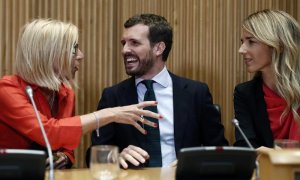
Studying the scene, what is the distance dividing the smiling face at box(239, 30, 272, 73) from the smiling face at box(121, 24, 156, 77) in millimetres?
642

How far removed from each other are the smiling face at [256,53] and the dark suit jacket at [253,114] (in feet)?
0.34

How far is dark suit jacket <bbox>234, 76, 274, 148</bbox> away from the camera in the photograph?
324 centimetres

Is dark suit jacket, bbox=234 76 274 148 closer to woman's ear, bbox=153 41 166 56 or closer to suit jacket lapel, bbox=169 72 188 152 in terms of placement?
suit jacket lapel, bbox=169 72 188 152

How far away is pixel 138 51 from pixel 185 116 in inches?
22.0

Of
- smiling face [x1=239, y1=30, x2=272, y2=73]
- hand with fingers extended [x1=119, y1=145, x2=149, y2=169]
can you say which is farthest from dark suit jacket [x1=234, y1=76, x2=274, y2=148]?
hand with fingers extended [x1=119, y1=145, x2=149, y2=169]

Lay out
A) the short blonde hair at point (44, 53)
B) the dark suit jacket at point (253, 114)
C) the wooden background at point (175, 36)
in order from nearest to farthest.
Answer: the short blonde hair at point (44, 53), the dark suit jacket at point (253, 114), the wooden background at point (175, 36)

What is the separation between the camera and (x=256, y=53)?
3.37 meters

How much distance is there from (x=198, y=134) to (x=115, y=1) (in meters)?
1.18

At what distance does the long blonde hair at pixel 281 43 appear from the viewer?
3.27 m

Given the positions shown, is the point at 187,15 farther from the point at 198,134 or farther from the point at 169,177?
the point at 169,177

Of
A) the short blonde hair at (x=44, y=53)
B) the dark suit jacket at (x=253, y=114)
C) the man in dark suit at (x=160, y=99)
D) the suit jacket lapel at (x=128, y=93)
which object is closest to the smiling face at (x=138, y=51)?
the man in dark suit at (x=160, y=99)

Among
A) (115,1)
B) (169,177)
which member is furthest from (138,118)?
(115,1)

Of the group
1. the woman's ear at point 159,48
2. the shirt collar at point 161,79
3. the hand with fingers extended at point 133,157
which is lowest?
the hand with fingers extended at point 133,157

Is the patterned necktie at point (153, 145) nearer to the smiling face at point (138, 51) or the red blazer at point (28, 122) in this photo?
the smiling face at point (138, 51)
